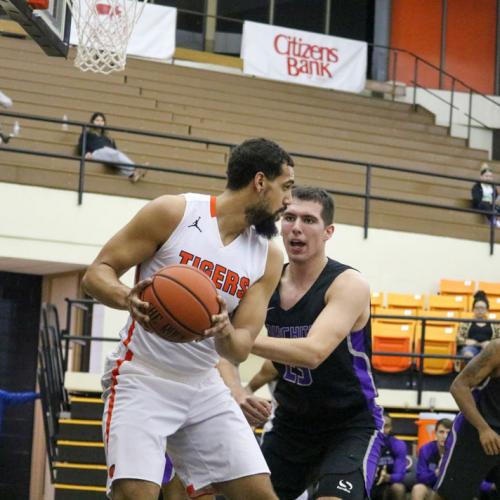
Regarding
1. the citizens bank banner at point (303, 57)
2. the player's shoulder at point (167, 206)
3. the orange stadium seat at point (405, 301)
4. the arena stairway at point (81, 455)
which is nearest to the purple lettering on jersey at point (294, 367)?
the player's shoulder at point (167, 206)

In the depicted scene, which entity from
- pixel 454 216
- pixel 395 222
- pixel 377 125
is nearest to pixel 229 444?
pixel 395 222

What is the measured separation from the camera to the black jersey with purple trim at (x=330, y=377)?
6195 mm

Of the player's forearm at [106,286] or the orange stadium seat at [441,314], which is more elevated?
the player's forearm at [106,286]

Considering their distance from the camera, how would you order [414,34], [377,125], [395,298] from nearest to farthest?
[395,298] → [377,125] → [414,34]

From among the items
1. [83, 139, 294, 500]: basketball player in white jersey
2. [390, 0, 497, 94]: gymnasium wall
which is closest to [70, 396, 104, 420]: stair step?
[83, 139, 294, 500]: basketball player in white jersey

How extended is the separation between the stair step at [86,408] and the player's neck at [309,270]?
17.1 feet

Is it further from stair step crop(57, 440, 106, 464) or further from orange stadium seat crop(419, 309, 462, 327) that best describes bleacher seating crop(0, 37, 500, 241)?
stair step crop(57, 440, 106, 464)

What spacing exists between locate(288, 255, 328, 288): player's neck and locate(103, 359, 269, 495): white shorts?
0.92m

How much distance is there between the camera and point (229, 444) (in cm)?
554

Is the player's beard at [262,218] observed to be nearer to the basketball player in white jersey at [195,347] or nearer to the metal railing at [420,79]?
the basketball player in white jersey at [195,347]

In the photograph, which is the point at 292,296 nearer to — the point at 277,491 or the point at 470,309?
the point at 277,491

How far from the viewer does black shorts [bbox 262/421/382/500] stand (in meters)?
5.94

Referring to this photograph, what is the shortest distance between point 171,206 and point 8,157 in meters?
9.23

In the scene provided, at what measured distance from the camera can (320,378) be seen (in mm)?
6211
